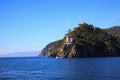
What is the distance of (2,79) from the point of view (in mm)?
68500

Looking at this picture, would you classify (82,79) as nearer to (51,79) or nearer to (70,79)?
(70,79)

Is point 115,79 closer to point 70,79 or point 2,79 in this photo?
point 70,79

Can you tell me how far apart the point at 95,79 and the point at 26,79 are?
15144 mm

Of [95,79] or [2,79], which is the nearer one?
[95,79]

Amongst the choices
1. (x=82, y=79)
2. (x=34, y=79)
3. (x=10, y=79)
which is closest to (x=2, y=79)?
(x=10, y=79)

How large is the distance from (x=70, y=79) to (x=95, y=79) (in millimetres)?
5285

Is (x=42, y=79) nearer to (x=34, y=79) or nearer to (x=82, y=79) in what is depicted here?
(x=34, y=79)

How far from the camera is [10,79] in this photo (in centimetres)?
6850

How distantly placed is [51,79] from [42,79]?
2.00 meters

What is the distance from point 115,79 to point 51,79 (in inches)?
554

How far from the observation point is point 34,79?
68188mm

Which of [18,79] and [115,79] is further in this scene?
[18,79]

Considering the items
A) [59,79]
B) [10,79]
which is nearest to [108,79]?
[59,79]

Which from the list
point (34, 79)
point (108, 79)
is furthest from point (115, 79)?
point (34, 79)
